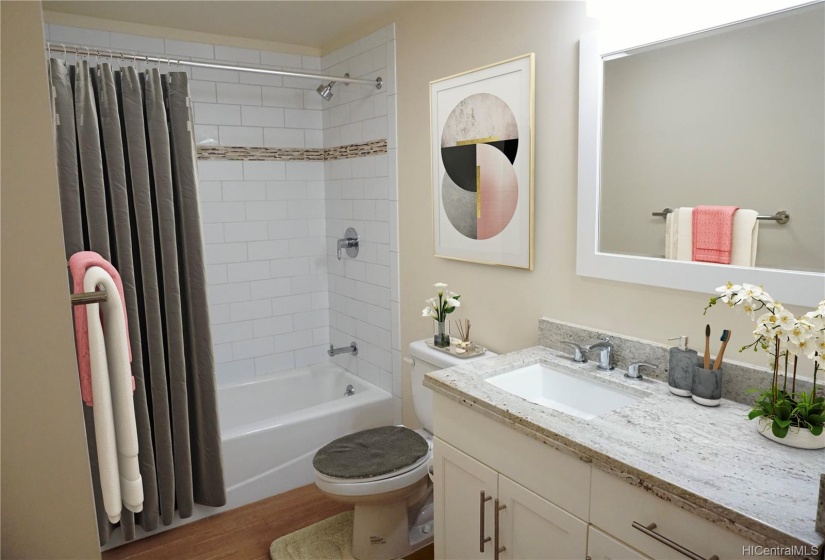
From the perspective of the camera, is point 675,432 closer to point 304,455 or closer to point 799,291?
point 799,291

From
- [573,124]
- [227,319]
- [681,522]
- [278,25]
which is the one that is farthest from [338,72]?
[681,522]

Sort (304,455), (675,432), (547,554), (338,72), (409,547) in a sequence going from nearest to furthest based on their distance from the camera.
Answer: (675,432) < (547,554) < (409,547) < (304,455) < (338,72)

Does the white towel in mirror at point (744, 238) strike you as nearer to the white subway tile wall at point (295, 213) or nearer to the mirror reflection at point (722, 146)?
the mirror reflection at point (722, 146)

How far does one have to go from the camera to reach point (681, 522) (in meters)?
1.19

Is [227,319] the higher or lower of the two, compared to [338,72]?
lower

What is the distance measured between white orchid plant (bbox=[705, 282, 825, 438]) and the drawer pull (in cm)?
40

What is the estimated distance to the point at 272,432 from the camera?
2898 mm

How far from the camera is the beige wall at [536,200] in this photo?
1.88m

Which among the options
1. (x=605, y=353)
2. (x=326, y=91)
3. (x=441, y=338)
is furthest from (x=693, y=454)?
(x=326, y=91)

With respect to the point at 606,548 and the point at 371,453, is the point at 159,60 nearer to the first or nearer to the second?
the point at 371,453

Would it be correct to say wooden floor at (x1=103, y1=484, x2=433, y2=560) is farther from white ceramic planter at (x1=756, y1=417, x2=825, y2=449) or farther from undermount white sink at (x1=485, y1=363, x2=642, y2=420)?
white ceramic planter at (x1=756, y1=417, x2=825, y2=449)

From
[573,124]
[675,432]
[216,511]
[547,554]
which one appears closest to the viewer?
[675,432]

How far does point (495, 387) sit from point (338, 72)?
8.21 ft

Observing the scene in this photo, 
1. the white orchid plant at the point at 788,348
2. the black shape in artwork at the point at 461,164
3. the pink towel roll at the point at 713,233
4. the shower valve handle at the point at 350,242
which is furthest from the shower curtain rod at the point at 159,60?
the white orchid plant at the point at 788,348
